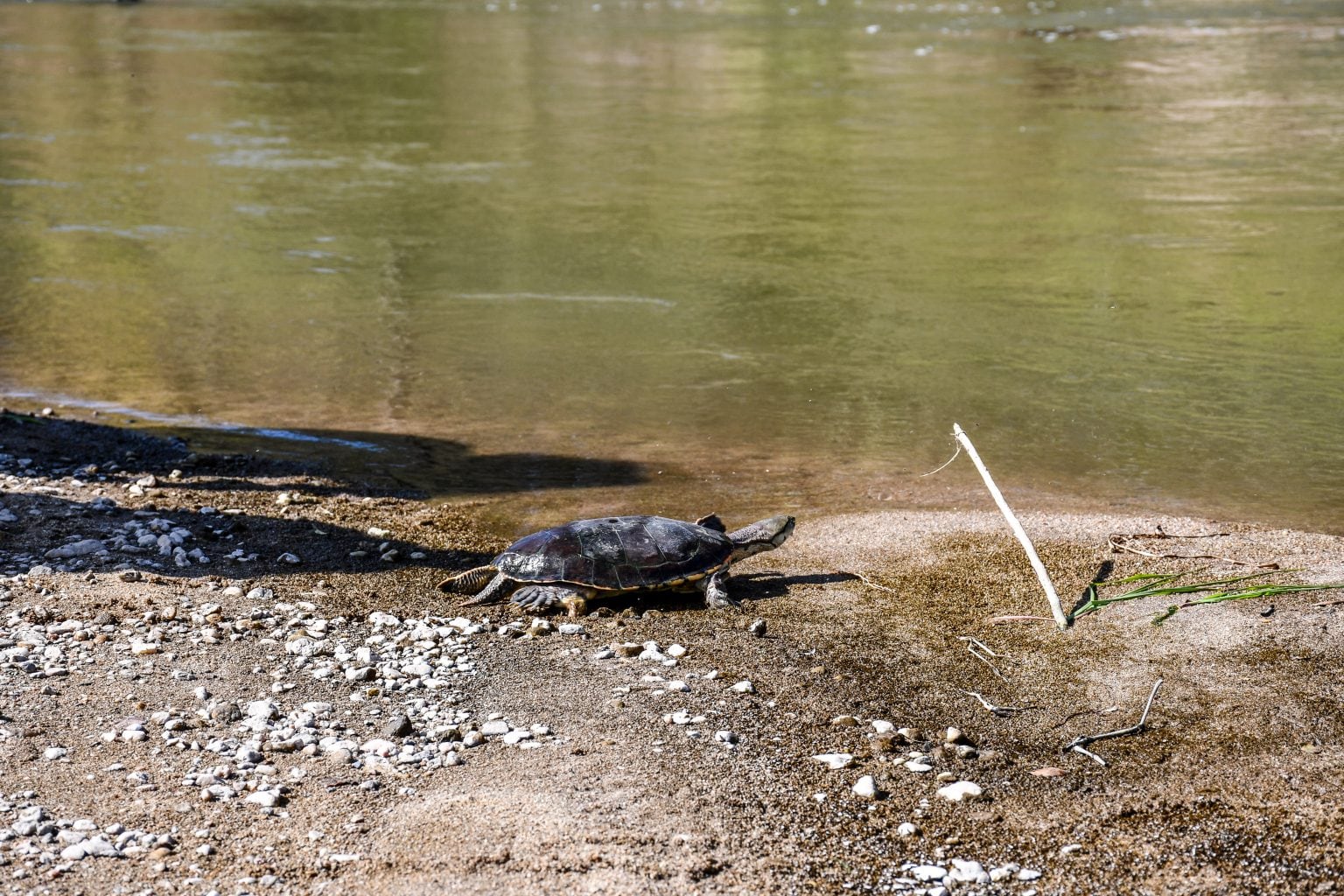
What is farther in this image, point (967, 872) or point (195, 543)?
point (195, 543)

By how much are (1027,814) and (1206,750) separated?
3.21 ft

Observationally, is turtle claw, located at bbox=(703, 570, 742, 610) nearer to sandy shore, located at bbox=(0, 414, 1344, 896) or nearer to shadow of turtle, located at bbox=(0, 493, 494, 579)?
sandy shore, located at bbox=(0, 414, 1344, 896)

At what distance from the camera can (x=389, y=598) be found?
303 inches

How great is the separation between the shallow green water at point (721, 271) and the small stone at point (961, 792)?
13.9ft

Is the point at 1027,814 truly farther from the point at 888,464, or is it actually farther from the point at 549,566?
the point at 888,464

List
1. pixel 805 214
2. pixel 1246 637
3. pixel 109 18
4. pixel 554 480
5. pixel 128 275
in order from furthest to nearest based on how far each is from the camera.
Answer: pixel 109 18, pixel 805 214, pixel 128 275, pixel 554 480, pixel 1246 637

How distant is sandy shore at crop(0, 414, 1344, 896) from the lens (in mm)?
5137

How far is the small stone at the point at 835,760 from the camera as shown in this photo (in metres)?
5.84

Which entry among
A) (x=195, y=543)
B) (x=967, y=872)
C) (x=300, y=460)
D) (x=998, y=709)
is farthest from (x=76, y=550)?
(x=967, y=872)

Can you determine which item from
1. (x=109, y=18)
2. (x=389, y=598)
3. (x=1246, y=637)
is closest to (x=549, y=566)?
(x=389, y=598)

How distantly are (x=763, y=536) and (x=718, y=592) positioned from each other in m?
0.55

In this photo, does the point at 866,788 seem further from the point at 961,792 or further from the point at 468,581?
the point at 468,581

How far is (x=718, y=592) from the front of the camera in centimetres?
767

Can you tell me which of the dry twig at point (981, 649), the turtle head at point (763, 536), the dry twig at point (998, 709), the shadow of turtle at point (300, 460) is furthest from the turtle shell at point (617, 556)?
the shadow of turtle at point (300, 460)
